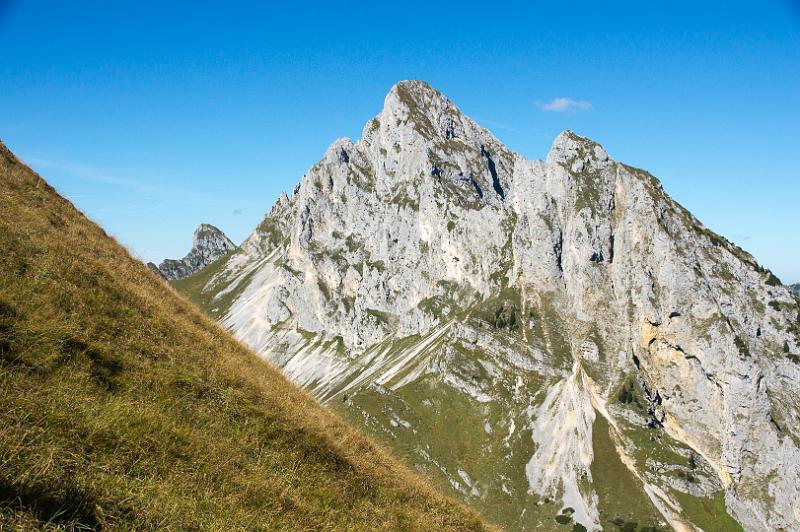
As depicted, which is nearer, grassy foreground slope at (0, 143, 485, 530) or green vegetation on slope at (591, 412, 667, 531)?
grassy foreground slope at (0, 143, 485, 530)

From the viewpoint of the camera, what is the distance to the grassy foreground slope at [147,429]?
903cm

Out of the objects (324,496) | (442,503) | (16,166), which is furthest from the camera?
(16,166)

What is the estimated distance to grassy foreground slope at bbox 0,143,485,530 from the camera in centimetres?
903

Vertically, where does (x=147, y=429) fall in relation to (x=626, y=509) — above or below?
below

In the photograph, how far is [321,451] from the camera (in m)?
14.4

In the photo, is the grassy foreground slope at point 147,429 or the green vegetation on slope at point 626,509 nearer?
the grassy foreground slope at point 147,429

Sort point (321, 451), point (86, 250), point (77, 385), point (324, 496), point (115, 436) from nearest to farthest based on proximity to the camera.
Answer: point (115, 436), point (77, 385), point (324, 496), point (321, 451), point (86, 250)

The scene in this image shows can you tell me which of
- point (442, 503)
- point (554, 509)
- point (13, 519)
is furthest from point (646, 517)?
point (13, 519)

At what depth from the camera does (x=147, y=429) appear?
11.2 m

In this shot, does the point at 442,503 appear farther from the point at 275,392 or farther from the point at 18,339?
the point at 18,339

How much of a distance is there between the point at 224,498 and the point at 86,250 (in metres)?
14.7

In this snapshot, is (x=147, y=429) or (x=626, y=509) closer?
(x=147, y=429)

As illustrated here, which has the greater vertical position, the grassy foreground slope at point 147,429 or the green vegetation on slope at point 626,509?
the green vegetation on slope at point 626,509

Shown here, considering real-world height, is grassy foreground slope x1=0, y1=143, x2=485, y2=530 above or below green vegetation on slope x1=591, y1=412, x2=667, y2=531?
below
